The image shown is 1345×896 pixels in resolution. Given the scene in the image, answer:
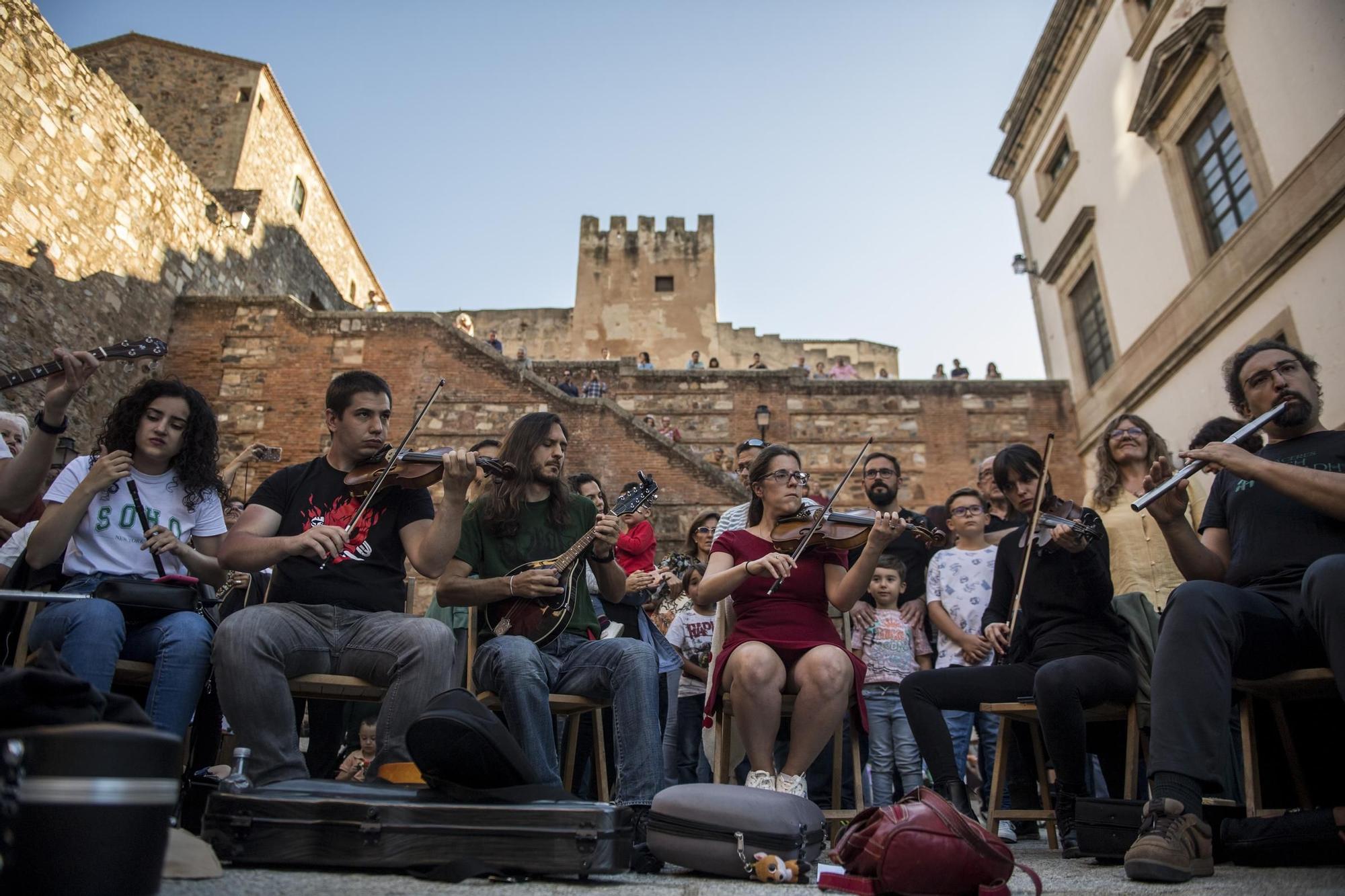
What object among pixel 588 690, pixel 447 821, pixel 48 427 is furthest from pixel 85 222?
pixel 447 821

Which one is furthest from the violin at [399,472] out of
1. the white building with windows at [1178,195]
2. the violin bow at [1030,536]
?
the white building with windows at [1178,195]

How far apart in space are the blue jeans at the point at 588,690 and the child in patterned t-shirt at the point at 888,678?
143cm

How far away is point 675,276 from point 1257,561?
2278cm

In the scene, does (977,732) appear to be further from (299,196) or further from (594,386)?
(299,196)

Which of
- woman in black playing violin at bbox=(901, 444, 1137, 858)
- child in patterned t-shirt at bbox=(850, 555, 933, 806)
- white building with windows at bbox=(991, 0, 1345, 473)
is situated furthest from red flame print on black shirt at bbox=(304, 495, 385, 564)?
white building with windows at bbox=(991, 0, 1345, 473)

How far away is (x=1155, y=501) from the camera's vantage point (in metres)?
2.81

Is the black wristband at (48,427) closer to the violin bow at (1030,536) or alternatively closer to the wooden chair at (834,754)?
the wooden chair at (834,754)

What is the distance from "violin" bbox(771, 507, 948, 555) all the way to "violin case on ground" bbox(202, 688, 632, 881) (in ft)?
5.61

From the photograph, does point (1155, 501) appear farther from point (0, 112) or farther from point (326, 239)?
point (326, 239)

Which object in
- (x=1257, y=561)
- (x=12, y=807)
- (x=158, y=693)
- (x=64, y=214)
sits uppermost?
(x=64, y=214)

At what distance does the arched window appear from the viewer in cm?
1820

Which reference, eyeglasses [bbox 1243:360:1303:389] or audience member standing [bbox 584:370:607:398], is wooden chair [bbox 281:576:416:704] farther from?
audience member standing [bbox 584:370:607:398]

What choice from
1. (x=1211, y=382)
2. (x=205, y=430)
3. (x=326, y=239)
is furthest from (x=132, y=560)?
(x=326, y=239)

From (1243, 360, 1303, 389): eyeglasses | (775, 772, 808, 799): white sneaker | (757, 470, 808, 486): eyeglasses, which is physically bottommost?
(775, 772, 808, 799): white sneaker
